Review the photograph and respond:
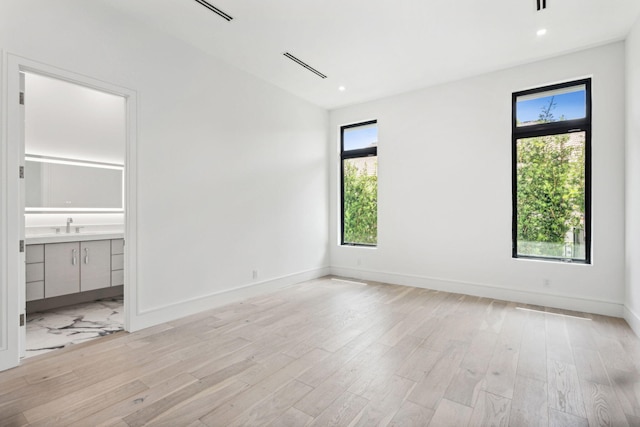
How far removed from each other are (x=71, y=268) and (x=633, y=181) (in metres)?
6.33

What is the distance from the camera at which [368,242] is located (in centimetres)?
557

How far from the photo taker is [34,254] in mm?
3432

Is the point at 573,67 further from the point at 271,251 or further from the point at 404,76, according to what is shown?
the point at 271,251

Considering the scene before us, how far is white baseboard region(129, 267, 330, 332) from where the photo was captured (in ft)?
10.5

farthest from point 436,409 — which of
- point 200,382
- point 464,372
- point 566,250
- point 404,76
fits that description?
point 404,76

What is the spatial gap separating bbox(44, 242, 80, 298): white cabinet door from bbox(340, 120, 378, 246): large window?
160 inches

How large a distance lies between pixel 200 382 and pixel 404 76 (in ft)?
14.4

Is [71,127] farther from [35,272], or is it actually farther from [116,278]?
[116,278]

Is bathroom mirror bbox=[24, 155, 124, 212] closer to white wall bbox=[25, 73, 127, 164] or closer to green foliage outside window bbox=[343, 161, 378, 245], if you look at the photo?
white wall bbox=[25, 73, 127, 164]

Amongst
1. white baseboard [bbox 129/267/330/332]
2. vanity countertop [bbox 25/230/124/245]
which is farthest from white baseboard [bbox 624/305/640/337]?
vanity countertop [bbox 25/230/124/245]

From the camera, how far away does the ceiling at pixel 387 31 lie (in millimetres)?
2924

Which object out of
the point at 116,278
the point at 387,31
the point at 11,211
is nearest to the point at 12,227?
the point at 11,211

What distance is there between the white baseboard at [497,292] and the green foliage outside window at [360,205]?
0.62 meters

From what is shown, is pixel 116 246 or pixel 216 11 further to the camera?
pixel 116 246
